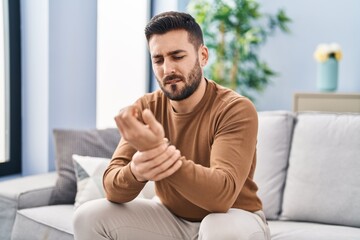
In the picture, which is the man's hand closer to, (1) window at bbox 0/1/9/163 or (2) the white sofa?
(2) the white sofa

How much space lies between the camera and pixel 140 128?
1.13m

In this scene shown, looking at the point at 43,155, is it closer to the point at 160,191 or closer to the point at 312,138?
the point at 160,191

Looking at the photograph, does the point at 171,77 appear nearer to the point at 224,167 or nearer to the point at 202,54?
the point at 202,54

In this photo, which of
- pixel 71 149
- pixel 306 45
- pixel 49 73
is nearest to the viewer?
pixel 71 149

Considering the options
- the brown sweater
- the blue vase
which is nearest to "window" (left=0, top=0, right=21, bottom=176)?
the brown sweater

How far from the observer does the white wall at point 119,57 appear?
3.35 meters

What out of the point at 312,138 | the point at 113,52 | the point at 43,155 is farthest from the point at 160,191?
the point at 113,52

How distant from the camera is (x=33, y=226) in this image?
6.22 feet

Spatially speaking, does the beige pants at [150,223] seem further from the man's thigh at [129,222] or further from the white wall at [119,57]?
the white wall at [119,57]

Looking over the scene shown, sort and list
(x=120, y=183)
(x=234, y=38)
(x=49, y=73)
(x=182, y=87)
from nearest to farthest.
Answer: (x=120, y=183), (x=182, y=87), (x=49, y=73), (x=234, y=38)

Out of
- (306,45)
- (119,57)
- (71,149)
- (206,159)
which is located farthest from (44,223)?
(306,45)

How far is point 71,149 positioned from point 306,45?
98.2 inches

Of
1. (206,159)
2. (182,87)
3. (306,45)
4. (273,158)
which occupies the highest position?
(306,45)

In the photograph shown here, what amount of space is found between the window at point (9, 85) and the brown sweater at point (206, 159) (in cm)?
121
